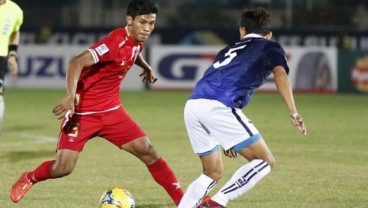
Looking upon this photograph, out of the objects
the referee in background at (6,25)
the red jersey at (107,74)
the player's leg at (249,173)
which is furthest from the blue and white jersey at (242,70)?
the referee in background at (6,25)

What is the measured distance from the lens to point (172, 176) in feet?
29.4

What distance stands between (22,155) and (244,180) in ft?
20.8

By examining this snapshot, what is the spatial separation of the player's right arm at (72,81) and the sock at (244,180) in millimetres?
1451

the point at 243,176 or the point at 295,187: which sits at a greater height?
the point at 243,176

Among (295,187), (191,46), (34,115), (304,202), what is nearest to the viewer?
(304,202)

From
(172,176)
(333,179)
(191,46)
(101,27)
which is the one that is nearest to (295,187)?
(333,179)

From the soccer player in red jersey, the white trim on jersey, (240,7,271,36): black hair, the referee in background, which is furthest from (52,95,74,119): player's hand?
the referee in background

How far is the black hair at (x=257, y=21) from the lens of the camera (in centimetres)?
798

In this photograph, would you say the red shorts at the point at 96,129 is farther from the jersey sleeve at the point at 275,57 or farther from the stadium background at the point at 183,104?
the jersey sleeve at the point at 275,57

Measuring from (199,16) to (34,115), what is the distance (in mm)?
12109

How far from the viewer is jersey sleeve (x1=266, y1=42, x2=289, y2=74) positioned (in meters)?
7.79

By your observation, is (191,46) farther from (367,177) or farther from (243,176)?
(243,176)

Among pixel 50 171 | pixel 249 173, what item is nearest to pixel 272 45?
pixel 249 173

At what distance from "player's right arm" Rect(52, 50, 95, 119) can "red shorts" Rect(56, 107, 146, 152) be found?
1.13 ft
